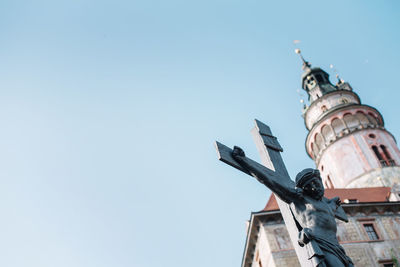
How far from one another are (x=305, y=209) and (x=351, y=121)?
37.4 meters

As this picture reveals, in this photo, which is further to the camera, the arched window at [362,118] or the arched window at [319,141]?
the arched window at [319,141]

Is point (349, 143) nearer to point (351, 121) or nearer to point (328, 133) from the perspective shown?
point (351, 121)

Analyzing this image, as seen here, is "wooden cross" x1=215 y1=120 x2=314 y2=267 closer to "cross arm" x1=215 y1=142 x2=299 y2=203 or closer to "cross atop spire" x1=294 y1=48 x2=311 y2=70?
"cross arm" x1=215 y1=142 x2=299 y2=203

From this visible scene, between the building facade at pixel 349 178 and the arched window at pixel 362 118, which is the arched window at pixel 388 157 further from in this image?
the arched window at pixel 362 118

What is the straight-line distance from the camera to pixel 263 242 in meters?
24.9

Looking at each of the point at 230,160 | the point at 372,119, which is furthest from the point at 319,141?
the point at 230,160

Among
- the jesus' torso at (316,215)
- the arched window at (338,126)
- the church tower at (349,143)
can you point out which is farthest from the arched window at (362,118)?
the jesus' torso at (316,215)

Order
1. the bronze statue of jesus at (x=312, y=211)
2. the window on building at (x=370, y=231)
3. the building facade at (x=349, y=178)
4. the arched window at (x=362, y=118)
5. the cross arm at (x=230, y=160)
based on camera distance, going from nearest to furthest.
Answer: the bronze statue of jesus at (x=312, y=211) < the cross arm at (x=230, y=160) < the building facade at (x=349, y=178) < the window on building at (x=370, y=231) < the arched window at (x=362, y=118)

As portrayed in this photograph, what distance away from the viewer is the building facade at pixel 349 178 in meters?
24.3

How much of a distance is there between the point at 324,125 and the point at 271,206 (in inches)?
640

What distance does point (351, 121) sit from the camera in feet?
131

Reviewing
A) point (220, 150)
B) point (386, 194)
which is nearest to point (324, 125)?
point (386, 194)

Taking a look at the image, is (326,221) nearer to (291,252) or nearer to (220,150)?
(220,150)

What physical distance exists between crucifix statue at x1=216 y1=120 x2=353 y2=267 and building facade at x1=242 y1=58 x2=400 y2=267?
63.7 ft
